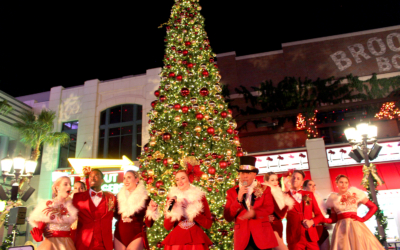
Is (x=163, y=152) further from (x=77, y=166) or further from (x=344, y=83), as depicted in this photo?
(x=344, y=83)

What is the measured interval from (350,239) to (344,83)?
44.0ft

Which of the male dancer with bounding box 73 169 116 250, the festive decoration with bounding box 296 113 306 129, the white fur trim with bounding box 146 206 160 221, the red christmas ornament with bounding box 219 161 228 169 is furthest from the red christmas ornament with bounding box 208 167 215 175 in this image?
the festive decoration with bounding box 296 113 306 129

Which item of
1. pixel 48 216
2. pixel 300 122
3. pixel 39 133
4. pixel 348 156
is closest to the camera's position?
pixel 48 216

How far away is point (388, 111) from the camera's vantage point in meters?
15.6

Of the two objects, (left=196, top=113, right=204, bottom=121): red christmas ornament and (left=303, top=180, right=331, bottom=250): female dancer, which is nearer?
(left=303, top=180, right=331, bottom=250): female dancer

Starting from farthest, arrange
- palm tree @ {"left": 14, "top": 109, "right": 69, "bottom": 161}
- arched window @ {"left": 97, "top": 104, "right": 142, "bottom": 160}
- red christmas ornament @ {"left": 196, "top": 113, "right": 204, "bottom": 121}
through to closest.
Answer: palm tree @ {"left": 14, "top": 109, "right": 69, "bottom": 161}
arched window @ {"left": 97, "top": 104, "right": 142, "bottom": 160}
red christmas ornament @ {"left": 196, "top": 113, "right": 204, "bottom": 121}

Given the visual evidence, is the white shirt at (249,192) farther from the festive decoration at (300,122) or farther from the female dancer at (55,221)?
the festive decoration at (300,122)

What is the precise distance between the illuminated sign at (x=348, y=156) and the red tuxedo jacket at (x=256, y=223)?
35.4ft

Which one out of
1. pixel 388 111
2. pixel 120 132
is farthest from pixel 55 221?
pixel 388 111

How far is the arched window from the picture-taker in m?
16.4

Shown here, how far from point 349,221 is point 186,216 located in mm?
3356

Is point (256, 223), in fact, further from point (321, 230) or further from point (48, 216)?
point (48, 216)

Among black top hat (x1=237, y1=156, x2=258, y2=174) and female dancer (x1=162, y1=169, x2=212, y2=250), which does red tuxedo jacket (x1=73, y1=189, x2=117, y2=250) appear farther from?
black top hat (x1=237, y1=156, x2=258, y2=174)

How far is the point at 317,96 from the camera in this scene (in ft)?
54.7
